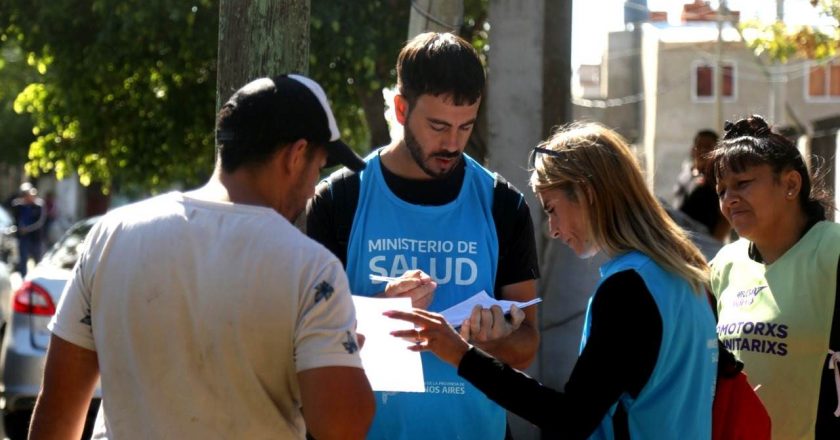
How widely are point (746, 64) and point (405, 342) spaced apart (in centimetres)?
4959

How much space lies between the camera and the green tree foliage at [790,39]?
11.0 meters

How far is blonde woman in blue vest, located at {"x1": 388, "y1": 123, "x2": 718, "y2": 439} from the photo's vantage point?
124 inches

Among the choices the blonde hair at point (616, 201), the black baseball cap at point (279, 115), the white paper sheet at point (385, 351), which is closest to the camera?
the black baseball cap at point (279, 115)

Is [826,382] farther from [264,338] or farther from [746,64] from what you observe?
[746,64]

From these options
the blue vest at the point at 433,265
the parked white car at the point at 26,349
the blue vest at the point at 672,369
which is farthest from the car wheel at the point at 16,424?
the blue vest at the point at 672,369

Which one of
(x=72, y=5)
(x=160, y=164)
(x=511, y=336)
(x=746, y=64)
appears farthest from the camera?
(x=746, y=64)

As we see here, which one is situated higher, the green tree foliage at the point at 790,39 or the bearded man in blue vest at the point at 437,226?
the green tree foliage at the point at 790,39

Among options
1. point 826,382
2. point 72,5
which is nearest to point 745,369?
point 826,382

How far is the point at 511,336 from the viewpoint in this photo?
3.72 m

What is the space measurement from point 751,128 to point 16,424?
6.01 m

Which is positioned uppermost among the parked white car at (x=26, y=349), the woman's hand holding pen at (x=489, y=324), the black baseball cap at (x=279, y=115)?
the black baseball cap at (x=279, y=115)

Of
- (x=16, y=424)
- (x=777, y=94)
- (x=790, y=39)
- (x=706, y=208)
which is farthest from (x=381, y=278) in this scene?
(x=777, y=94)

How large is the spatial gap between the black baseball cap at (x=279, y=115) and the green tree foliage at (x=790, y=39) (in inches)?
274

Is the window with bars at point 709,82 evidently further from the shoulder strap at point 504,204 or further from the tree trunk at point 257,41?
the shoulder strap at point 504,204
